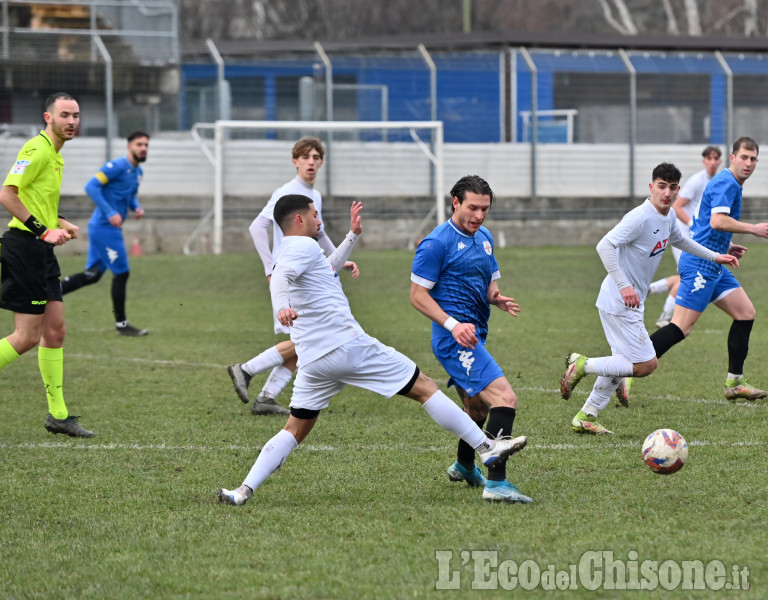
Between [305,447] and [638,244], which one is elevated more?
[638,244]

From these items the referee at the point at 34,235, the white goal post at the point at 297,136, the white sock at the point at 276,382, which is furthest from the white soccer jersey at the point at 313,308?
the white goal post at the point at 297,136

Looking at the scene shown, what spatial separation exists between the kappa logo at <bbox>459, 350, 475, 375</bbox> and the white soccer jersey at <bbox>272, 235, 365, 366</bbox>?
23.0 inches

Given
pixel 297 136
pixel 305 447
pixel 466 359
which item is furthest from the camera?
pixel 297 136

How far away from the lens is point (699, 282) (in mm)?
8648

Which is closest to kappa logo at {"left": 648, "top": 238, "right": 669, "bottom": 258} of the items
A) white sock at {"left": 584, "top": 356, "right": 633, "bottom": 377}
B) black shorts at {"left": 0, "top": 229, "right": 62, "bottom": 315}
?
white sock at {"left": 584, "top": 356, "right": 633, "bottom": 377}

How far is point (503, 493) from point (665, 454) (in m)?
0.93

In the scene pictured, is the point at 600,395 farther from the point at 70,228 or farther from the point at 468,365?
the point at 70,228

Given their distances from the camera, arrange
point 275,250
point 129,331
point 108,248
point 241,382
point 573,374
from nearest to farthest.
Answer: point 573,374 < point 275,250 < point 241,382 < point 108,248 < point 129,331

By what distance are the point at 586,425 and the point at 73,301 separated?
11.0 m

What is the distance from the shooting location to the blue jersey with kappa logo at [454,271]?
19.5ft

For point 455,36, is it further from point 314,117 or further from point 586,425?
point 586,425

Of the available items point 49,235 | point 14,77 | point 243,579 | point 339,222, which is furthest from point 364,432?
point 14,77

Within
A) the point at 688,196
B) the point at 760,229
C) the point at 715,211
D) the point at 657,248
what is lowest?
the point at 657,248

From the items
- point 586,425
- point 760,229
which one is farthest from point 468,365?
point 760,229
